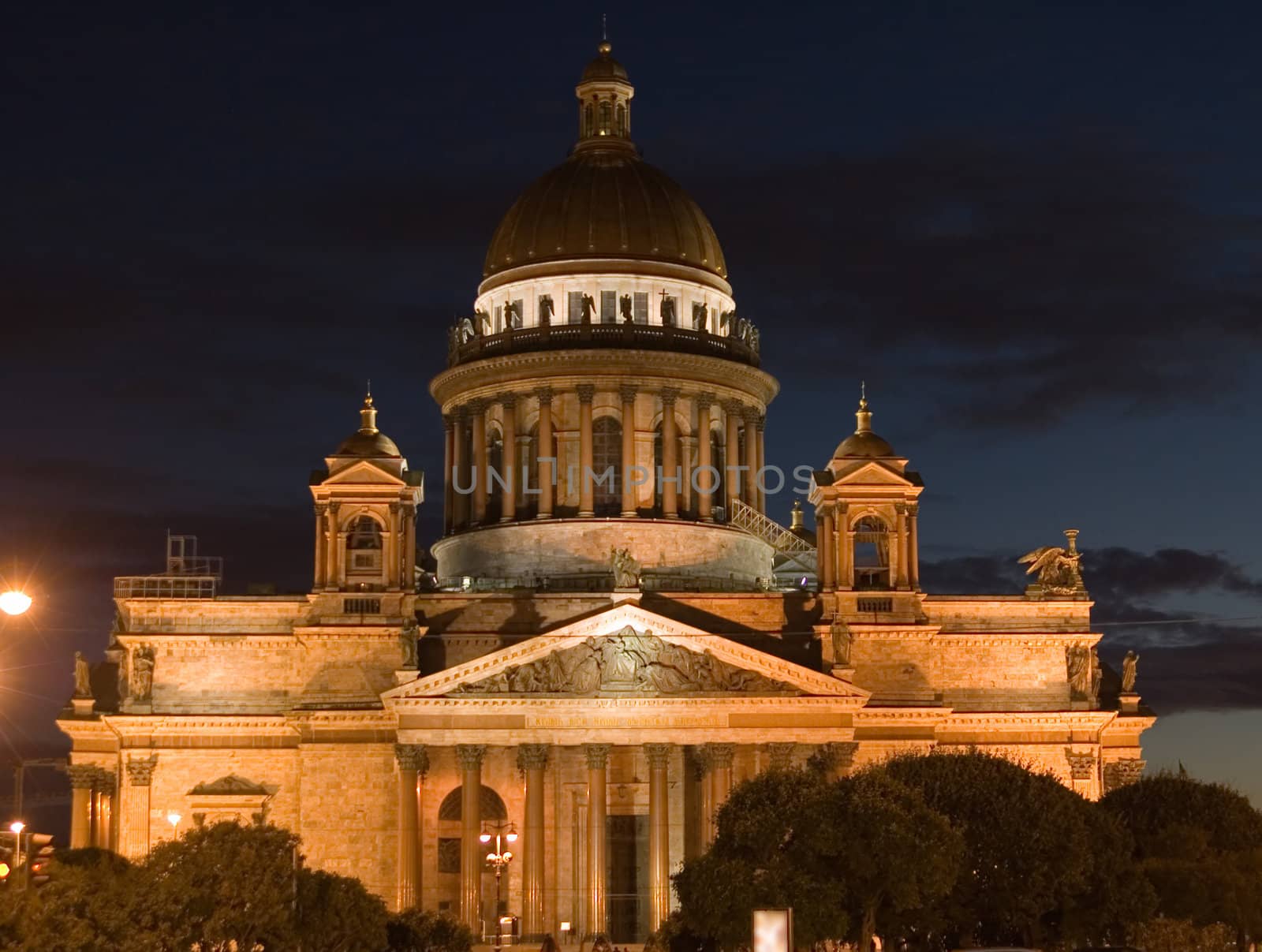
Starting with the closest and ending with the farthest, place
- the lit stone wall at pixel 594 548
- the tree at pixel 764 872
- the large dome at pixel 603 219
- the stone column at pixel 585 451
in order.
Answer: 1. the tree at pixel 764 872
2. the lit stone wall at pixel 594 548
3. the stone column at pixel 585 451
4. the large dome at pixel 603 219

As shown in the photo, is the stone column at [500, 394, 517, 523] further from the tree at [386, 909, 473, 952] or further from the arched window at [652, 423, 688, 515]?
the tree at [386, 909, 473, 952]

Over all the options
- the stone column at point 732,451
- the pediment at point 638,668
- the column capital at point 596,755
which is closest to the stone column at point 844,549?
the pediment at point 638,668

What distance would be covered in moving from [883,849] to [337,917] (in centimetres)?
1596

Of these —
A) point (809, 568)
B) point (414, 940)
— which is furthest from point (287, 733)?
point (809, 568)

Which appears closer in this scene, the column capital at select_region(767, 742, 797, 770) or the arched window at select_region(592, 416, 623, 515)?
the column capital at select_region(767, 742, 797, 770)

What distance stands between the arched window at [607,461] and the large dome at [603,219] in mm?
7258

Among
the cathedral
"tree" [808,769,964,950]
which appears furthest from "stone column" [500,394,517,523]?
"tree" [808,769,964,950]

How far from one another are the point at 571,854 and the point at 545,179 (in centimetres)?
3187

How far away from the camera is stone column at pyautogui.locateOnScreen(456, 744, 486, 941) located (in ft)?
318

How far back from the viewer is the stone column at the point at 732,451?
116438mm

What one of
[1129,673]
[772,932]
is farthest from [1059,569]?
[772,932]

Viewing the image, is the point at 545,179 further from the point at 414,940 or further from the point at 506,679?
the point at 414,940

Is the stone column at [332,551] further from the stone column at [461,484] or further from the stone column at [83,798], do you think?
the stone column at [461,484]

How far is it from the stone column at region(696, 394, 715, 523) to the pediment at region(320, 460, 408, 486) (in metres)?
16.5
